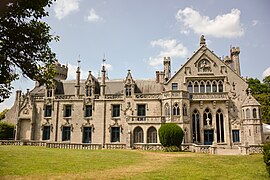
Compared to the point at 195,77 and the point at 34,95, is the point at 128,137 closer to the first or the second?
the point at 195,77

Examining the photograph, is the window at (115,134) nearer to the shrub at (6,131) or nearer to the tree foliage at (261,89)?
the shrub at (6,131)

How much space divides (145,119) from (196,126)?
6.81 metres

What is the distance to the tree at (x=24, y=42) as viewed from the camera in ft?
28.2

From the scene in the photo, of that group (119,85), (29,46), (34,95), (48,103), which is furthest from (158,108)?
(29,46)

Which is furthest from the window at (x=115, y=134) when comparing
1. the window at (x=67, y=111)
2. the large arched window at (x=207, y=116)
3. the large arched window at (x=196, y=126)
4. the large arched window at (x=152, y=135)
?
the large arched window at (x=207, y=116)

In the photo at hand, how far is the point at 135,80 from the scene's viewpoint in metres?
36.6

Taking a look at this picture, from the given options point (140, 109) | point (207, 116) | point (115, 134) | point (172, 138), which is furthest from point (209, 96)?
point (115, 134)

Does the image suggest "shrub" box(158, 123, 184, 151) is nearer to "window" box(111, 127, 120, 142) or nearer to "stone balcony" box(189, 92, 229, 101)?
"stone balcony" box(189, 92, 229, 101)

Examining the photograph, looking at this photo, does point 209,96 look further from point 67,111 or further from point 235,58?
point 67,111

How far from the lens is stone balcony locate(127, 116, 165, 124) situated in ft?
97.8

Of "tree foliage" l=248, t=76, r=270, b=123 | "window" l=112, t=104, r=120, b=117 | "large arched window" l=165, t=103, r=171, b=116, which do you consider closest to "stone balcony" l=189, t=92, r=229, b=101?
"large arched window" l=165, t=103, r=171, b=116

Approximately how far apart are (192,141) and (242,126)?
6.48 meters

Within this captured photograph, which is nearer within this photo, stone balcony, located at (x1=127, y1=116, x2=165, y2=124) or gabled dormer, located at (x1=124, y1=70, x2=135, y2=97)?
stone balcony, located at (x1=127, y1=116, x2=165, y2=124)

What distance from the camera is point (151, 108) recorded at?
32.7 meters
